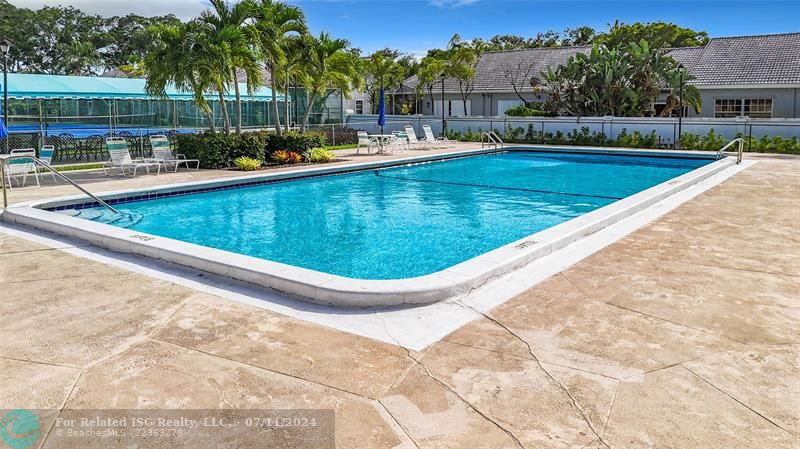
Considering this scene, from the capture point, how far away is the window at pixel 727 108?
2720cm

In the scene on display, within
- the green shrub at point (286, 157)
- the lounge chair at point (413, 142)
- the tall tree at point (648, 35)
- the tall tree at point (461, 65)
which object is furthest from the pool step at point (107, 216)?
the tall tree at point (461, 65)

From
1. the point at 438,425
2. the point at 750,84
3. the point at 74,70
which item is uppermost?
the point at 74,70

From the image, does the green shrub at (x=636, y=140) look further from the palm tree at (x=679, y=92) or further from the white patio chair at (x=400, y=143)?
the white patio chair at (x=400, y=143)

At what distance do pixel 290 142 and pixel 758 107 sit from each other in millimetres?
20638

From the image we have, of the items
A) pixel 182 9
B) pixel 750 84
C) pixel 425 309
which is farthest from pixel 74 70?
pixel 425 309

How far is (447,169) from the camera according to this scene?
1906cm

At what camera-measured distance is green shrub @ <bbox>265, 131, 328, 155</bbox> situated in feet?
59.2

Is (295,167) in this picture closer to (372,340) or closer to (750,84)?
(372,340)

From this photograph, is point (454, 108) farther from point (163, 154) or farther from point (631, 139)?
point (163, 154)

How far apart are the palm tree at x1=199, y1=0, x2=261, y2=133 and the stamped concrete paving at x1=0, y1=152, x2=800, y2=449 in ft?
34.3

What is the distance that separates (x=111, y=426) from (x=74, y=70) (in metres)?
61.2

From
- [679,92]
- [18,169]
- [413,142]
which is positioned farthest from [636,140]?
[18,169]

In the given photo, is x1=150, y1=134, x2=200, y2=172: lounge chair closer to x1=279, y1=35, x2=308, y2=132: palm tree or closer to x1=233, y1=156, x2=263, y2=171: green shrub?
x1=233, y1=156, x2=263, y2=171: green shrub

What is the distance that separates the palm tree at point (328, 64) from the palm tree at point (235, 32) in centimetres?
232
